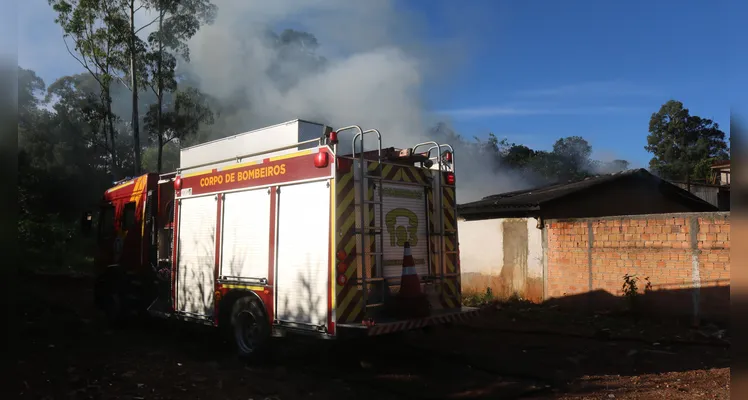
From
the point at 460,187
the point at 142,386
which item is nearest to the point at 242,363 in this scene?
the point at 142,386

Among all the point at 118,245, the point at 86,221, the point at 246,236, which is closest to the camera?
the point at 246,236

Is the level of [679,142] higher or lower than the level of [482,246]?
higher

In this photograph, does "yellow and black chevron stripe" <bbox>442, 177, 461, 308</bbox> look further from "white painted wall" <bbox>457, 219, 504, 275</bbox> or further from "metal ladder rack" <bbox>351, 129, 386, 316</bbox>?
"white painted wall" <bbox>457, 219, 504, 275</bbox>

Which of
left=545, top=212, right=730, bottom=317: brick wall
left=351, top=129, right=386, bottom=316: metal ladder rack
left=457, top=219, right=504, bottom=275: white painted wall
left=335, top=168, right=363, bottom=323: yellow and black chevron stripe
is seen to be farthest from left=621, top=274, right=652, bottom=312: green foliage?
left=335, top=168, right=363, bottom=323: yellow and black chevron stripe

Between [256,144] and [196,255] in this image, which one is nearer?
[256,144]

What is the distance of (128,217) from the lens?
9742 mm

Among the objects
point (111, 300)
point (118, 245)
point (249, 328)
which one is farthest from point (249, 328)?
point (118, 245)

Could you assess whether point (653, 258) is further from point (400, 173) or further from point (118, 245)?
point (118, 245)

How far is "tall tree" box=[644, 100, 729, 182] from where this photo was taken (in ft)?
123

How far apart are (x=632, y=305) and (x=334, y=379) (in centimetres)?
665

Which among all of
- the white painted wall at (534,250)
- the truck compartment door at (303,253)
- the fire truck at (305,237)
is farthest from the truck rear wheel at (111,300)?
the white painted wall at (534,250)

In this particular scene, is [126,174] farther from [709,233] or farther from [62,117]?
[709,233]

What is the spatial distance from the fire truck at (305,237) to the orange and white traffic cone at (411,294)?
0.03 metres

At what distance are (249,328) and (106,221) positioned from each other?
16.6 ft
